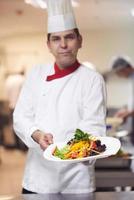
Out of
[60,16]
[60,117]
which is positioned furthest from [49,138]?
[60,16]

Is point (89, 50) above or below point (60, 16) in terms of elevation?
below

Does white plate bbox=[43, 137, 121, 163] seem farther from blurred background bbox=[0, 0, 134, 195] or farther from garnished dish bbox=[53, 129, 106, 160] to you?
blurred background bbox=[0, 0, 134, 195]

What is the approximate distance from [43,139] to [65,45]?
304mm

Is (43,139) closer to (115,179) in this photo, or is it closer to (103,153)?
(103,153)

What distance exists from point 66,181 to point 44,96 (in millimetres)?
271

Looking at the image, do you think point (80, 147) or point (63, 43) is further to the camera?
point (63, 43)

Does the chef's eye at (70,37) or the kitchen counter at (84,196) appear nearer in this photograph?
the kitchen counter at (84,196)

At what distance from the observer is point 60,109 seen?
1.49 meters

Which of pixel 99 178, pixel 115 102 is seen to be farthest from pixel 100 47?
pixel 99 178

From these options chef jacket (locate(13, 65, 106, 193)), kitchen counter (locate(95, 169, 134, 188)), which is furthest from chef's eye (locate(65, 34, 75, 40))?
kitchen counter (locate(95, 169, 134, 188))

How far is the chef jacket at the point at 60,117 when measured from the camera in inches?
57.0

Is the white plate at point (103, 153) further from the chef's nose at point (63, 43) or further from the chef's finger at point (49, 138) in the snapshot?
the chef's nose at point (63, 43)

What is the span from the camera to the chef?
145 centimetres

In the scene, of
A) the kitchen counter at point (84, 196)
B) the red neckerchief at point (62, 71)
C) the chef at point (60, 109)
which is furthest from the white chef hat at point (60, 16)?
the kitchen counter at point (84, 196)
